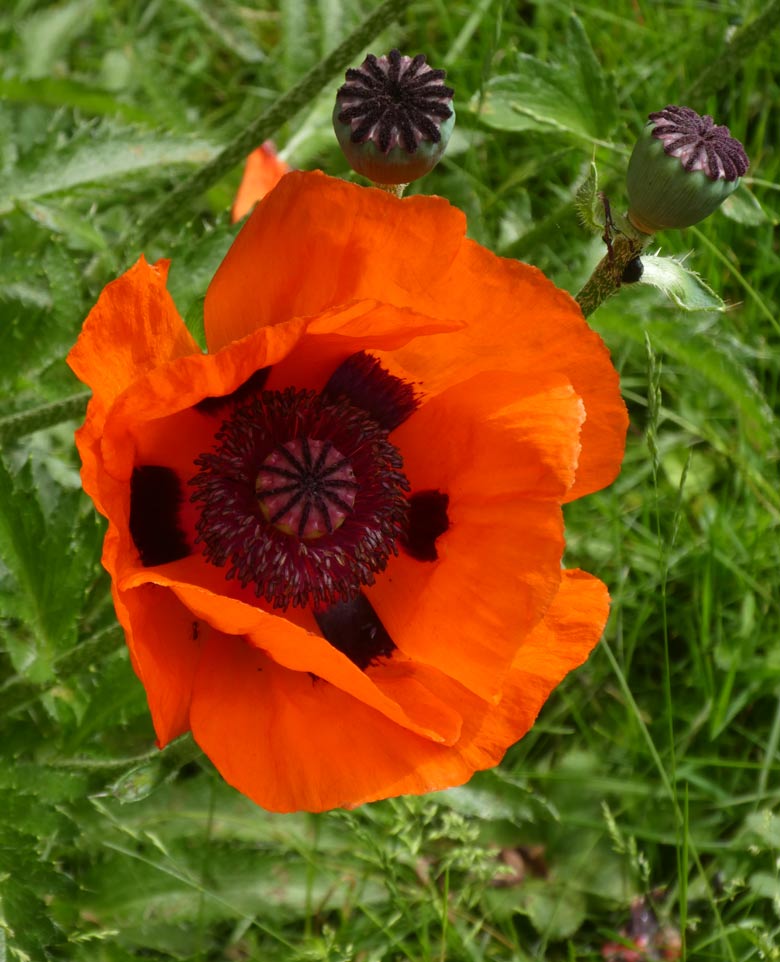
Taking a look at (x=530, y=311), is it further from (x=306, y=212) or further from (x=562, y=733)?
(x=562, y=733)

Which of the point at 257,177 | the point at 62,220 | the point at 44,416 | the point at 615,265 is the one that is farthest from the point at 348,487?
the point at 257,177

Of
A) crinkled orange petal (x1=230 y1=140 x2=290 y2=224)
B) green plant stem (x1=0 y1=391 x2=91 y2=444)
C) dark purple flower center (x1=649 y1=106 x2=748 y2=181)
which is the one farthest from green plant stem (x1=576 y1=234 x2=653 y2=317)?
crinkled orange petal (x1=230 y1=140 x2=290 y2=224)

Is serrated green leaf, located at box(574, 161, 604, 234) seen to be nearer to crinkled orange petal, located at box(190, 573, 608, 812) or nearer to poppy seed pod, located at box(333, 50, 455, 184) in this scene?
poppy seed pod, located at box(333, 50, 455, 184)

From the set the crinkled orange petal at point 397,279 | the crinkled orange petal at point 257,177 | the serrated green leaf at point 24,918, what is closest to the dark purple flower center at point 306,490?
the crinkled orange petal at point 397,279

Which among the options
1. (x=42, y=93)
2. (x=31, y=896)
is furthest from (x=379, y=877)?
(x=42, y=93)

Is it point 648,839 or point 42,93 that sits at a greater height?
point 42,93

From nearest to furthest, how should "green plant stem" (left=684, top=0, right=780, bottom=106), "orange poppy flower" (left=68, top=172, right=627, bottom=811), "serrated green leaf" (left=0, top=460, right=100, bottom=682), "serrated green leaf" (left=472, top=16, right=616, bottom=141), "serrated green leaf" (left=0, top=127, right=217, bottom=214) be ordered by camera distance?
"orange poppy flower" (left=68, top=172, right=627, bottom=811) → "serrated green leaf" (left=0, top=460, right=100, bottom=682) → "green plant stem" (left=684, top=0, right=780, bottom=106) → "serrated green leaf" (left=472, top=16, right=616, bottom=141) → "serrated green leaf" (left=0, top=127, right=217, bottom=214)

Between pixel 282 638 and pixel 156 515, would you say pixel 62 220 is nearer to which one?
pixel 156 515
